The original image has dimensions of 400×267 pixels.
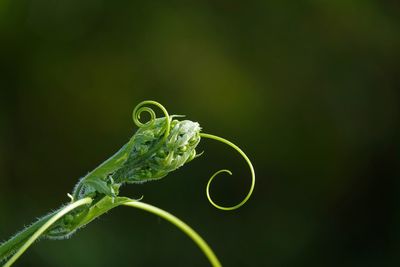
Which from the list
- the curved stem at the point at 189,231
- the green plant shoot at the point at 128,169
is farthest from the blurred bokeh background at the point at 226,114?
the curved stem at the point at 189,231

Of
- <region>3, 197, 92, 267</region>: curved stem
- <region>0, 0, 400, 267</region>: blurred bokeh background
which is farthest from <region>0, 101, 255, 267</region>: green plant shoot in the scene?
<region>0, 0, 400, 267</region>: blurred bokeh background

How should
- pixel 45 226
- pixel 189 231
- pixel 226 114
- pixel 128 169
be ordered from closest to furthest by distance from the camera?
pixel 189 231 < pixel 45 226 < pixel 128 169 < pixel 226 114

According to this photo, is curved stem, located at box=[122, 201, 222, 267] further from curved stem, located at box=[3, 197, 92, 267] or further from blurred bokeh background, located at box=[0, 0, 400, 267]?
blurred bokeh background, located at box=[0, 0, 400, 267]

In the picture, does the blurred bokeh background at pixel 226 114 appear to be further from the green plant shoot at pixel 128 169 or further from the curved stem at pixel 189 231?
the curved stem at pixel 189 231

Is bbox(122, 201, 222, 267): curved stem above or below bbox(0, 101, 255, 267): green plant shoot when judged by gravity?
below

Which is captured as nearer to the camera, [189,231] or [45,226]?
[189,231]

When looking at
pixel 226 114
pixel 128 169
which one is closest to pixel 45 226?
pixel 128 169

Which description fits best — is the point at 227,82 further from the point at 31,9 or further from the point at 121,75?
the point at 31,9

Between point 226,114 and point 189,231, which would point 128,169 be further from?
point 226,114
